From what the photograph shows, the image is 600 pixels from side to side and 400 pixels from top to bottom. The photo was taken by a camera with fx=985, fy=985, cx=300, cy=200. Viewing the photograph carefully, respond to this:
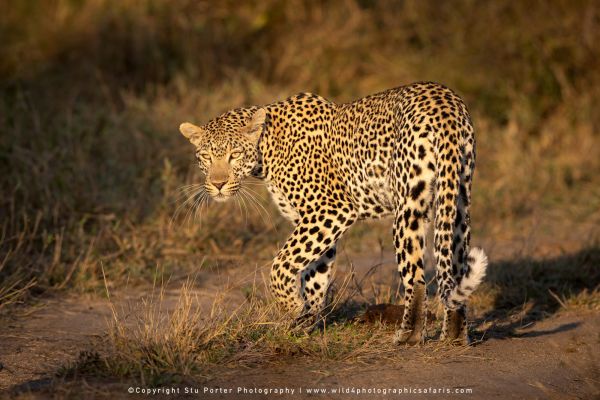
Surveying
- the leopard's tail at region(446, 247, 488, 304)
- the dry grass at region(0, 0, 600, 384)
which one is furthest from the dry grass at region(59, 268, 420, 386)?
the leopard's tail at region(446, 247, 488, 304)

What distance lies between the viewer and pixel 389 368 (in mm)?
6094

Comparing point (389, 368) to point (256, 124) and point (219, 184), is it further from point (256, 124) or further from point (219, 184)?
point (256, 124)

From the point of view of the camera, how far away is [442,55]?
14961mm

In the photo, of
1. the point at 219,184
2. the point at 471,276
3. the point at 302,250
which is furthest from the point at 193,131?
the point at 471,276

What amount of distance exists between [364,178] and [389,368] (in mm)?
1412

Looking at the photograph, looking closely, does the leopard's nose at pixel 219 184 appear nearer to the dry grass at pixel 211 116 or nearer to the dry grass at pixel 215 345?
the dry grass at pixel 211 116

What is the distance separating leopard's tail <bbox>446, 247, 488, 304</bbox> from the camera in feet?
19.3

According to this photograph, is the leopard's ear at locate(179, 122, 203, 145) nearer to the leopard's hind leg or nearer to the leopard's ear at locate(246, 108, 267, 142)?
the leopard's ear at locate(246, 108, 267, 142)

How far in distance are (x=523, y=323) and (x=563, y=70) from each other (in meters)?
7.42

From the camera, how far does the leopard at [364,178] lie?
6168 mm

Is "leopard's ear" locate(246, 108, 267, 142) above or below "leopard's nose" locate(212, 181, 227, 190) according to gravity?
above

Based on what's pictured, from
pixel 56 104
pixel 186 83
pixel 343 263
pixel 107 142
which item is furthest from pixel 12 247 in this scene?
pixel 186 83

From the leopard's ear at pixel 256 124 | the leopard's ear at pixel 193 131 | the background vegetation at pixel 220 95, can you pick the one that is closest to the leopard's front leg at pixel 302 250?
the leopard's ear at pixel 256 124

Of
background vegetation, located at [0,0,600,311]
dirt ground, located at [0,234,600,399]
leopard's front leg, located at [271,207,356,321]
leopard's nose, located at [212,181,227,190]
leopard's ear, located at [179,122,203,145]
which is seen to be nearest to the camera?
dirt ground, located at [0,234,600,399]
